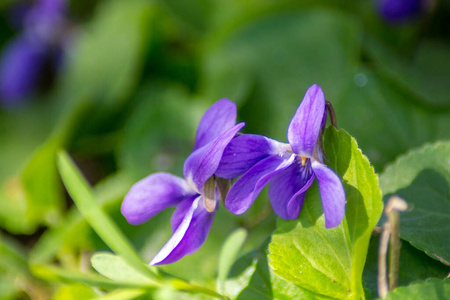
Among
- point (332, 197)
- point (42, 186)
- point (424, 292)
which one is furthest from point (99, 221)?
point (42, 186)

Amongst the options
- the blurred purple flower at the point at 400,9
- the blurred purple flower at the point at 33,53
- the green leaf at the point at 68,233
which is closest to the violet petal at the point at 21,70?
the blurred purple flower at the point at 33,53

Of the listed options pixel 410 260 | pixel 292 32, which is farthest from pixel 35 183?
pixel 410 260

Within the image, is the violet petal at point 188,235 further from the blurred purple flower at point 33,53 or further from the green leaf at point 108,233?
the blurred purple flower at point 33,53

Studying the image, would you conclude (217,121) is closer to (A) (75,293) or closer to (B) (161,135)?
(A) (75,293)

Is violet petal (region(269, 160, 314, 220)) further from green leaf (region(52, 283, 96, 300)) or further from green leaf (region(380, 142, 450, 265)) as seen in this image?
green leaf (region(52, 283, 96, 300))

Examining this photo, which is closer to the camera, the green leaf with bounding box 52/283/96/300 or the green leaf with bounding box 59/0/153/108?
the green leaf with bounding box 52/283/96/300

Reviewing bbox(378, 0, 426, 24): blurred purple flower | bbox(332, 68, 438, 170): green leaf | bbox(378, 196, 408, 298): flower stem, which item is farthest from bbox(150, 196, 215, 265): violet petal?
bbox(378, 0, 426, 24): blurred purple flower
